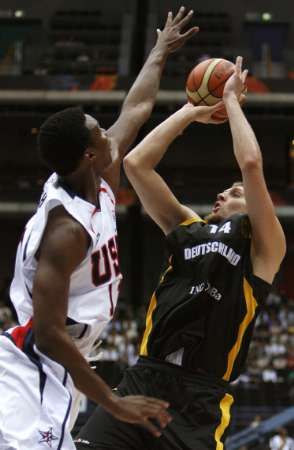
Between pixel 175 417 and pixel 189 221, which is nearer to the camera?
pixel 175 417

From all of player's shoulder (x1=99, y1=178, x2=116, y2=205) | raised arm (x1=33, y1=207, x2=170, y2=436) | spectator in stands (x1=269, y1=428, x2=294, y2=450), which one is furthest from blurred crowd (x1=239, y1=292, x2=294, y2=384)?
raised arm (x1=33, y1=207, x2=170, y2=436)

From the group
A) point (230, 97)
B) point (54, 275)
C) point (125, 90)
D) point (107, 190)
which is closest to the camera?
point (54, 275)

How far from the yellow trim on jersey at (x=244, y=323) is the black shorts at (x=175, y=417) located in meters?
0.07

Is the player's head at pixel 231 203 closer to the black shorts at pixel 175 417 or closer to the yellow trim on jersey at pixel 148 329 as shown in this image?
the yellow trim on jersey at pixel 148 329

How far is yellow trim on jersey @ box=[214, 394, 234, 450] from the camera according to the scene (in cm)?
358

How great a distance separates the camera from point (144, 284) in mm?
23938

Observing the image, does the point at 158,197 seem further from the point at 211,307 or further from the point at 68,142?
the point at 68,142

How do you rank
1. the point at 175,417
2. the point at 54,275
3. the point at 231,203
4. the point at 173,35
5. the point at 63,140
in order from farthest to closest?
1. the point at 173,35
2. the point at 231,203
3. the point at 175,417
4. the point at 63,140
5. the point at 54,275

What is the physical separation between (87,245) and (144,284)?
21.1m

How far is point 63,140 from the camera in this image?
9.52 ft

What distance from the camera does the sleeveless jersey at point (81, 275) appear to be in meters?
2.86

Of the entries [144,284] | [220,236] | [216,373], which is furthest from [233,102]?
[144,284]

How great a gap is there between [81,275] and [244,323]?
99 cm

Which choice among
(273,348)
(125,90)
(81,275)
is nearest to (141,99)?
(81,275)
